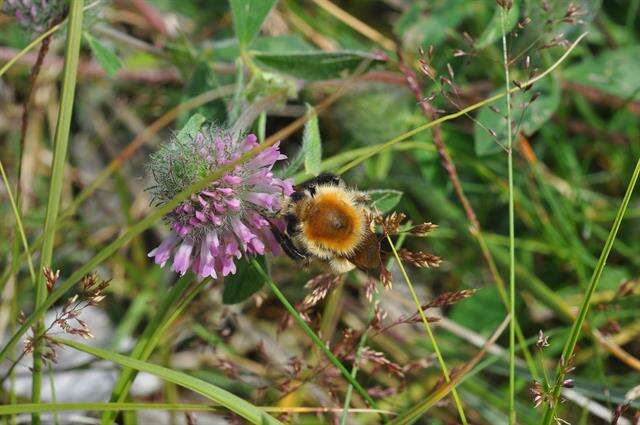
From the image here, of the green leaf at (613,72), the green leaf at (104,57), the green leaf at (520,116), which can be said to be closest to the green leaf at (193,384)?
the green leaf at (104,57)

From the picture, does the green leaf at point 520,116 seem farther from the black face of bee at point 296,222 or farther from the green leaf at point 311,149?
the black face of bee at point 296,222

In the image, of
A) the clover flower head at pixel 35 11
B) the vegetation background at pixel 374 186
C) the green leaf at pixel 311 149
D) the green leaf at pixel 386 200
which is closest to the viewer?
the green leaf at pixel 311 149

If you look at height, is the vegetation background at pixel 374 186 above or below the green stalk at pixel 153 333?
above

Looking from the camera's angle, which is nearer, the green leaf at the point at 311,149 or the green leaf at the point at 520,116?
the green leaf at the point at 311,149

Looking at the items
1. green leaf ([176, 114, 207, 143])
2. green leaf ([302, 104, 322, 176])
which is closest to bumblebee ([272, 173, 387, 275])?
green leaf ([302, 104, 322, 176])

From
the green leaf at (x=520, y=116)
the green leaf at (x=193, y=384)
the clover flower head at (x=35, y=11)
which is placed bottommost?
the green leaf at (x=193, y=384)

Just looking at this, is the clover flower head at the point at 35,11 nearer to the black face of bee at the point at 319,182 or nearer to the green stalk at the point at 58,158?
the green stalk at the point at 58,158

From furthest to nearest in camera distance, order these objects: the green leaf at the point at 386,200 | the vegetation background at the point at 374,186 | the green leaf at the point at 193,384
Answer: the vegetation background at the point at 374,186, the green leaf at the point at 386,200, the green leaf at the point at 193,384

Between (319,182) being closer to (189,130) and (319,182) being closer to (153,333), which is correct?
(189,130)
